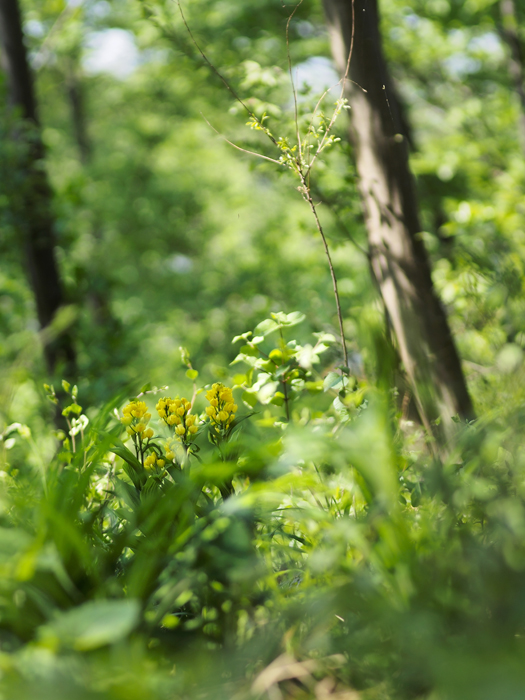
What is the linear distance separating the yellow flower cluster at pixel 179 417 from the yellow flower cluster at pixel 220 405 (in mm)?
46

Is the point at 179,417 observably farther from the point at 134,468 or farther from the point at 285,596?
the point at 285,596

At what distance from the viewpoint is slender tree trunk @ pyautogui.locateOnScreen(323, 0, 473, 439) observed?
1.61 meters

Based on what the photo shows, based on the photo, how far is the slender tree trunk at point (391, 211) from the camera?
5.28 feet

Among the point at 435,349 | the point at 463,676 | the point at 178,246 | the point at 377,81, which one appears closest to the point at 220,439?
the point at 463,676

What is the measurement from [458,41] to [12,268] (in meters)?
4.92

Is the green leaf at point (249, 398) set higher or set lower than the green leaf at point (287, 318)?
lower

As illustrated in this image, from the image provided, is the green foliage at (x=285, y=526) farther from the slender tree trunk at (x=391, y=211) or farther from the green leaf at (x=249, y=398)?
the slender tree trunk at (x=391, y=211)

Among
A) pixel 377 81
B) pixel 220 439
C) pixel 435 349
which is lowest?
pixel 435 349

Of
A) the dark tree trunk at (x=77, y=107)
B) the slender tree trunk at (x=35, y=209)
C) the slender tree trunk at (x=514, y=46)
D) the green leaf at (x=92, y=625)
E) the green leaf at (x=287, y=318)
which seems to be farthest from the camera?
the dark tree trunk at (x=77, y=107)

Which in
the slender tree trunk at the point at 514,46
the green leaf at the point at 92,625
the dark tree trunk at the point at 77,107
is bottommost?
the dark tree trunk at the point at 77,107

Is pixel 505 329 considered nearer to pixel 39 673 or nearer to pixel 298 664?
pixel 298 664

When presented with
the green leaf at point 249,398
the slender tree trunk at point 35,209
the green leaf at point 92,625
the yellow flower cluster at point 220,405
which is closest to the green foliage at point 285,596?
the green leaf at point 92,625

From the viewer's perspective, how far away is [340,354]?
6.29 feet

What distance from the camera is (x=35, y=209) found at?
3.29 meters
